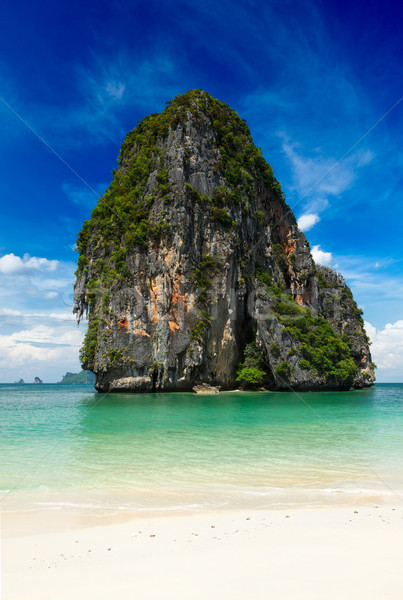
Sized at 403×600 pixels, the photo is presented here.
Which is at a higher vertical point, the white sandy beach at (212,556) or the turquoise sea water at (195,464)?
the white sandy beach at (212,556)

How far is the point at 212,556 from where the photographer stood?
309cm

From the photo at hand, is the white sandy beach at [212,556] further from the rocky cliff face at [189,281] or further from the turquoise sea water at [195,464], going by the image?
the rocky cliff face at [189,281]

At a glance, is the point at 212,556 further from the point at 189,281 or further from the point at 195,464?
the point at 189,281

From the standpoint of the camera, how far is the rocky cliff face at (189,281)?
97.2 feet

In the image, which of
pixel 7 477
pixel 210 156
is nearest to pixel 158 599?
pixel 7 477

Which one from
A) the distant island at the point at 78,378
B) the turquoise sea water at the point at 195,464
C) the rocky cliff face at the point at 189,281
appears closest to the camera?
the turquoise sea water at the point at 195,464

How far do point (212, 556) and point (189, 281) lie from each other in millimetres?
27182

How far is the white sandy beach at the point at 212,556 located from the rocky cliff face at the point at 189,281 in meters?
24.8

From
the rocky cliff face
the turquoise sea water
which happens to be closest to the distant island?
the rocky cliff face

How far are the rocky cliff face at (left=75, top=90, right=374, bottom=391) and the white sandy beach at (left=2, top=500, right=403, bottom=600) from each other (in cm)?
2485

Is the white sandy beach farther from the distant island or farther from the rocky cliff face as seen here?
the distant island

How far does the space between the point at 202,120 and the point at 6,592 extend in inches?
1500

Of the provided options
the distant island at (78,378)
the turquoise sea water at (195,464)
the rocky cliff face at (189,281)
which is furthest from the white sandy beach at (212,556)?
the distant island at (78,378)

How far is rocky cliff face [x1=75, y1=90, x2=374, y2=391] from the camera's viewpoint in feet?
97.2
